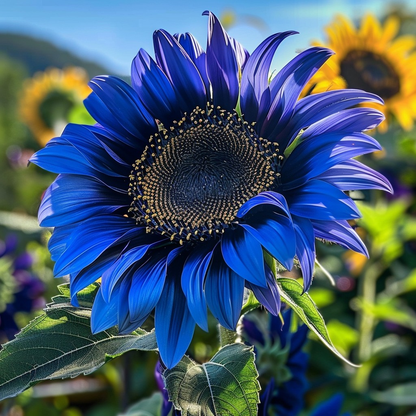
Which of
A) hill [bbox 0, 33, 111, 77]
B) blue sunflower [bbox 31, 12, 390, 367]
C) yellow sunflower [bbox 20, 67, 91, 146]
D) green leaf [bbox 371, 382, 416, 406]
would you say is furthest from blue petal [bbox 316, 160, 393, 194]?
hill [bbox 0, 33, 111, 77]

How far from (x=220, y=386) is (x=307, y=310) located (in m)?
0.07

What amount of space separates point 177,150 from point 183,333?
0.60ft

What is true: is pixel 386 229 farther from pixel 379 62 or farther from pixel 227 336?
pixel 227 336

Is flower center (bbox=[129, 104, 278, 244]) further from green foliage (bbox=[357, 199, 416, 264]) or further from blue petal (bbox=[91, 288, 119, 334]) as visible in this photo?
green foliage (bbox=[357, 199, 416, 264])

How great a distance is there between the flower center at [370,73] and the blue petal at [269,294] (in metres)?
0.70

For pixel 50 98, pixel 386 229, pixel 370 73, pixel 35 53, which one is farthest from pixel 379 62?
pixel 35 53

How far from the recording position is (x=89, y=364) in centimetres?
39

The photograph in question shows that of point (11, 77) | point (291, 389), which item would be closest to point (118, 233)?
point (291, 389)

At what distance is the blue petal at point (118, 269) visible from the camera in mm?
357

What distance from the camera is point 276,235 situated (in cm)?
35

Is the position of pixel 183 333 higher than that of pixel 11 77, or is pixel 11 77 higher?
pixel 11 77

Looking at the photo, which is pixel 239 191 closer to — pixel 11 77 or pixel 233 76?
pixel 233 76

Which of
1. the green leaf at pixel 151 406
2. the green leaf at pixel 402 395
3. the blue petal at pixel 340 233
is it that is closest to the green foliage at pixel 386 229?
the green leaf at pixel 402 395

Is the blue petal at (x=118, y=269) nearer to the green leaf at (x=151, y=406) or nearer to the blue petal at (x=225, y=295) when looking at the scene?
the blue petal at (x=225, y=295)
